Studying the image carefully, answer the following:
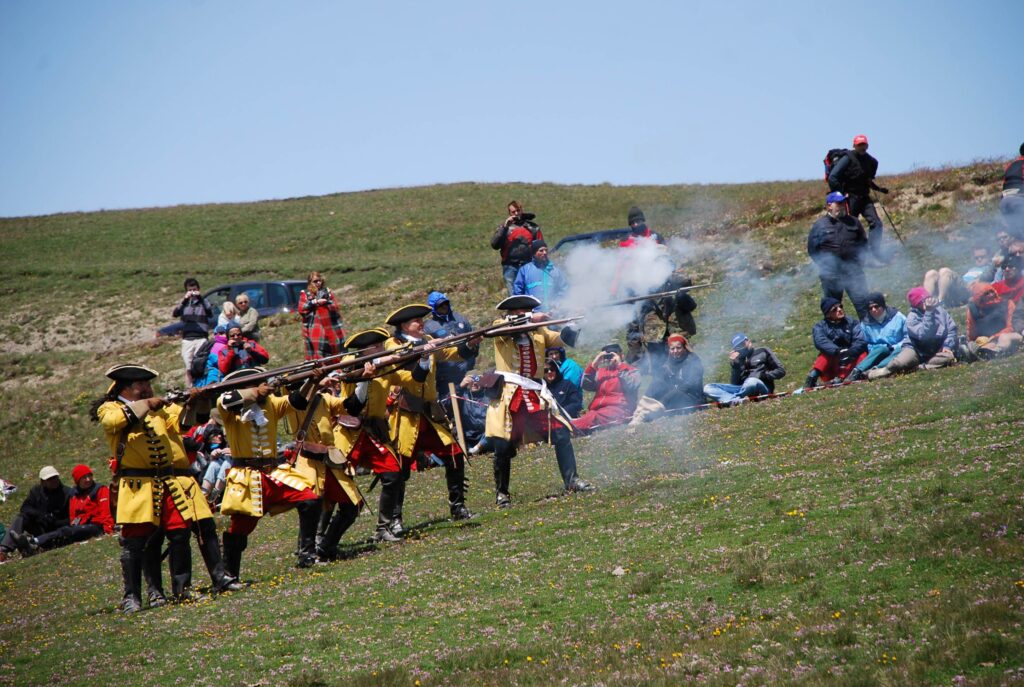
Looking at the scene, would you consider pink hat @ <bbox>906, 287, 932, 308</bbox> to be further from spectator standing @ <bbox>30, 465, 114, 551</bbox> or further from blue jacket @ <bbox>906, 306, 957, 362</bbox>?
spectator standing @ <bbox>30, 465, 114, 551</bbox>

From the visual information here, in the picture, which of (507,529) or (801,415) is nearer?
(507,529)

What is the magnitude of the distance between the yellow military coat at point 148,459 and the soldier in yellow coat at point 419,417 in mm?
2577

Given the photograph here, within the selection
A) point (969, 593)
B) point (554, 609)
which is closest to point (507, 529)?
point (554, 609)

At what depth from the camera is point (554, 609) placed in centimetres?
1002

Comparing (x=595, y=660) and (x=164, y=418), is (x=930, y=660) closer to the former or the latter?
(x=595, y=660)

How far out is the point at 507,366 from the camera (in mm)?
14633

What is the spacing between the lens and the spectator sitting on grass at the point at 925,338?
17.7 metres

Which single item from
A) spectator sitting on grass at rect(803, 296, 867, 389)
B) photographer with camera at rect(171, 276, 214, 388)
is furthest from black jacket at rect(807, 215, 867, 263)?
photographer with camera at rect(171, 276, 214, 388)

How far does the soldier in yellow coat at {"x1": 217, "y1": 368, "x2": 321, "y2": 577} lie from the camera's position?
1273cm

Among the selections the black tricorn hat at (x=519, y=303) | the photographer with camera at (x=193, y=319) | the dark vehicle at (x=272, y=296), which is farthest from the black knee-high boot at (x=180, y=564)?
the dark vehicle at (x=272, y=296)

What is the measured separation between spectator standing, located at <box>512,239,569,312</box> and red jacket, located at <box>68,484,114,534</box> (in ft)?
26.9

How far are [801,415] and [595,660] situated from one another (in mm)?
8739

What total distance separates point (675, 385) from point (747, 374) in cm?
126

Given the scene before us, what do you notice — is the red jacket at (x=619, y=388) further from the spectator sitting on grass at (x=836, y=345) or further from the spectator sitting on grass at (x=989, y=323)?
the spectator sitting on grass at (x=989, y=323)
